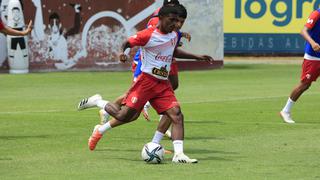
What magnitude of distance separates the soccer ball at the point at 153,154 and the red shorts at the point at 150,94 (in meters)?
0.60

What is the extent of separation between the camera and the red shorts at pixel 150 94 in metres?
12.0

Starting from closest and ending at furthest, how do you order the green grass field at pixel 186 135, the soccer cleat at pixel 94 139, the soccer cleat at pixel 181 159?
1. the green grass field at pixel 186 135
2. the soccer cleat at pixel 181 159
3. the soccer cleat at pixel 94 139

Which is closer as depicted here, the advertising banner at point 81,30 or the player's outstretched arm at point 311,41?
the player's outstretched arm at point 311,41

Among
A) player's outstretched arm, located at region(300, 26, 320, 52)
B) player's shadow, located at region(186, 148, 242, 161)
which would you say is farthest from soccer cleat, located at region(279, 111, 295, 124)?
player's shadow, located at region(186, 148, 242, 161)

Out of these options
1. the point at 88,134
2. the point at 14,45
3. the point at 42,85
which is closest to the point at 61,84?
the point at 42,85

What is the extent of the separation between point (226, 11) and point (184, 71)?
7.47m

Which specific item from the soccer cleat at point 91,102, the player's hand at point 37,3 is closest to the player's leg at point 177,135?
the soccer cleat at point 91,102

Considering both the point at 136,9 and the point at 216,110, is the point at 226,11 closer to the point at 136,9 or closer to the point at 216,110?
the point at 136,9

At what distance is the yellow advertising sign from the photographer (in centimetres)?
3878

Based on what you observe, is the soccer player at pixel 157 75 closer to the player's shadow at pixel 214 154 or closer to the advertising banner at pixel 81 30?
the player's shadow at pixel 214 154

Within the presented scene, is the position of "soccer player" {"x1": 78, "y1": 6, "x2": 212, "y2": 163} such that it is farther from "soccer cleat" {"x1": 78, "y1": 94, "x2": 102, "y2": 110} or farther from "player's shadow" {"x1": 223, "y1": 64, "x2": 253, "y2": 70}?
"player's shadow" {"x1": 223, "y1": 64, "x2": 253, "y2": 70}

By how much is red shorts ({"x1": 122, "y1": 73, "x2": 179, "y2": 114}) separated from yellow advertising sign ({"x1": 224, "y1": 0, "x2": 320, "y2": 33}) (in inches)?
1075

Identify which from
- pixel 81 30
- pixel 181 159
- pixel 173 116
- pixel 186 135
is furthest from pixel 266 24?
pixel 181 159

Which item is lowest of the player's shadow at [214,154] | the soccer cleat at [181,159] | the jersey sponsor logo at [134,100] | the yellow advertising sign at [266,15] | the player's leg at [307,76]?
the yellow advertising sign at [266,15]
